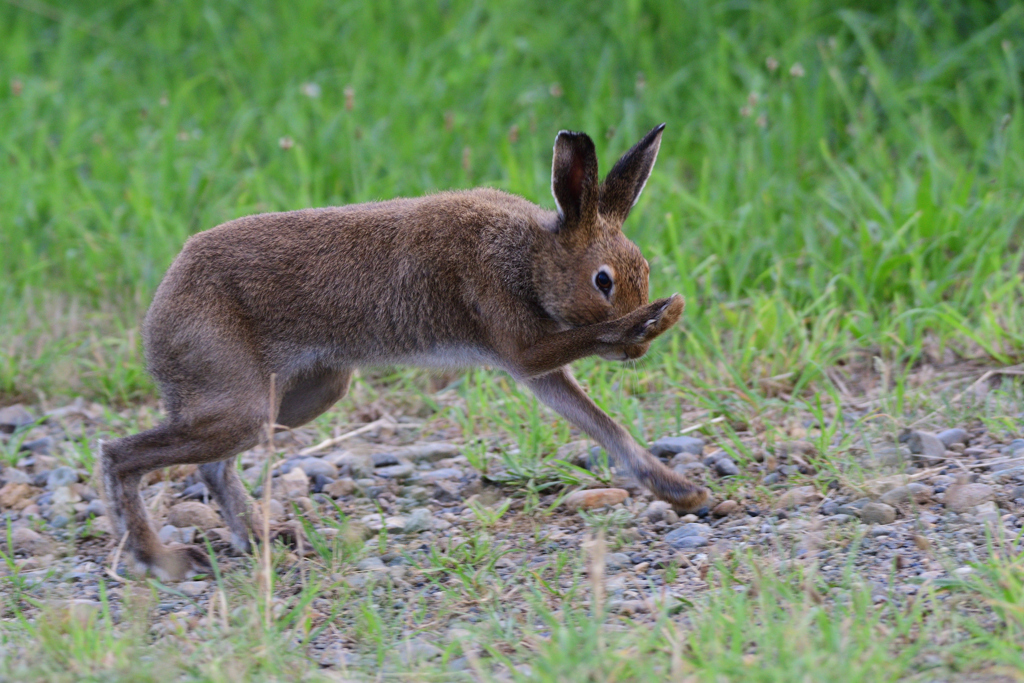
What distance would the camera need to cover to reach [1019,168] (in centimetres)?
617

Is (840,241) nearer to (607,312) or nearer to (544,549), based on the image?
(607,312)

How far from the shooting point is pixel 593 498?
4.21 m

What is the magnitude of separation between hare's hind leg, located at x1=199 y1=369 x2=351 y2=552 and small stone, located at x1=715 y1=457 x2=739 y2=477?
4.70ft

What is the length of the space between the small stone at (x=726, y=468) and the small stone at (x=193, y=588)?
1.86m

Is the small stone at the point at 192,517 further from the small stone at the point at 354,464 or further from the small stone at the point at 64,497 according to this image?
the small stone at the point at 354,464

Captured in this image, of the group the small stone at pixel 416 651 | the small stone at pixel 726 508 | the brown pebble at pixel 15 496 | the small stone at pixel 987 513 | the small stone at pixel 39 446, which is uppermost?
the small stone at pixel 39 446

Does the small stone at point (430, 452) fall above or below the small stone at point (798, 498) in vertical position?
above

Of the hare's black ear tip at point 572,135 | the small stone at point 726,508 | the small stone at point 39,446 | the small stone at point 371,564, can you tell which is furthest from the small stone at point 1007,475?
the small stone at point 39,446

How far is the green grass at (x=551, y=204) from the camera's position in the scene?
10.1ft

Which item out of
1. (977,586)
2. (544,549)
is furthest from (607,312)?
(977,586)

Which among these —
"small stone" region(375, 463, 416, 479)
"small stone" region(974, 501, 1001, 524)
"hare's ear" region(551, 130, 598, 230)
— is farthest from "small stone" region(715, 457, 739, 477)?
"small stone" region(375, 463, 416, 479)

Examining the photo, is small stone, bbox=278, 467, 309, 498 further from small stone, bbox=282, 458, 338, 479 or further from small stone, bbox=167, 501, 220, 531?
small stone, bbox=167, 501, 220, 531

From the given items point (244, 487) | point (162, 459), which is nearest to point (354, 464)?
point (244, 487)

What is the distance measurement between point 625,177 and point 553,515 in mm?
1243
